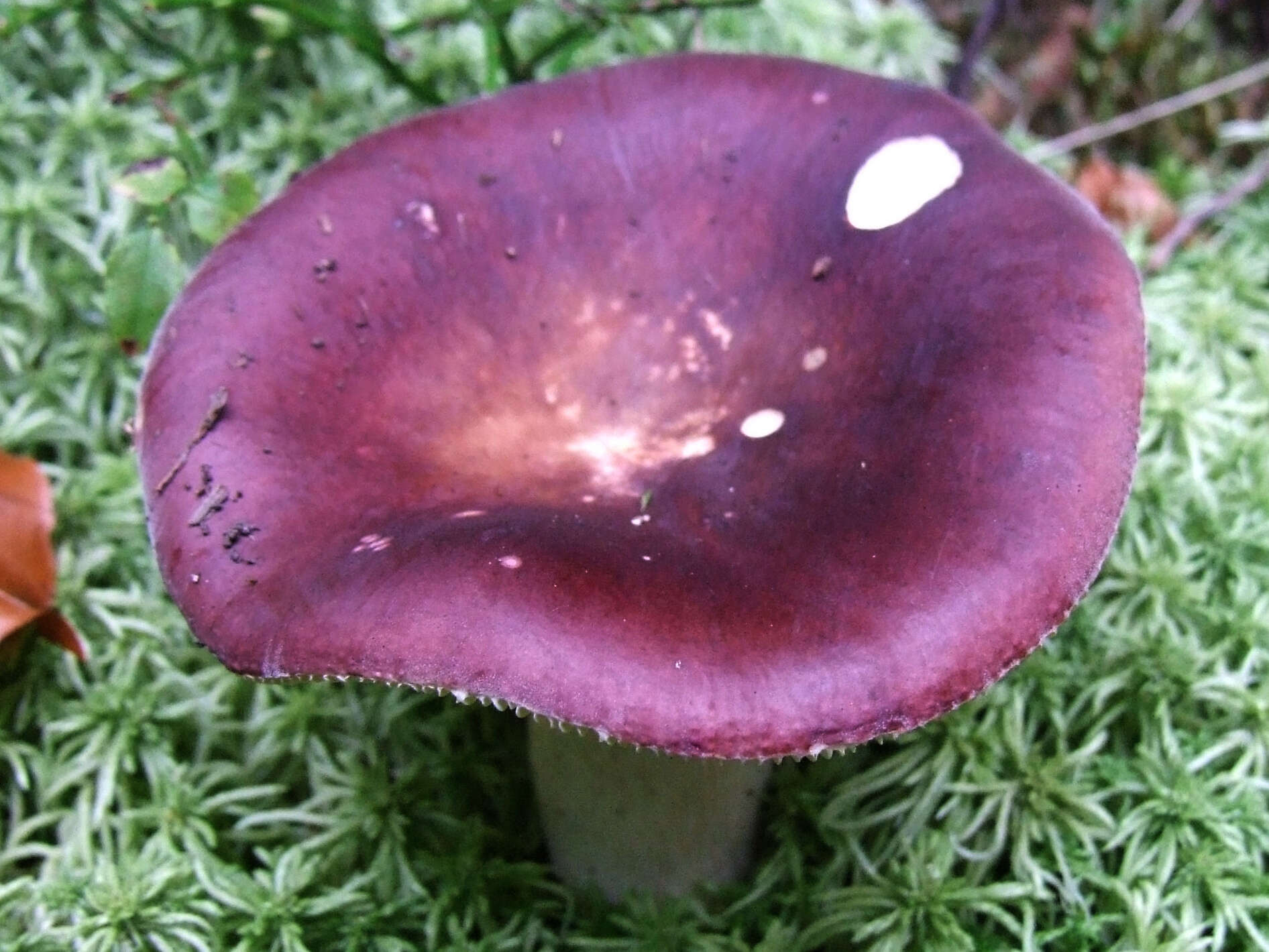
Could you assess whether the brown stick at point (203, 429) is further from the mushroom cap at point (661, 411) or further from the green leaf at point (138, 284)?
the green leaf at point (138, 284)

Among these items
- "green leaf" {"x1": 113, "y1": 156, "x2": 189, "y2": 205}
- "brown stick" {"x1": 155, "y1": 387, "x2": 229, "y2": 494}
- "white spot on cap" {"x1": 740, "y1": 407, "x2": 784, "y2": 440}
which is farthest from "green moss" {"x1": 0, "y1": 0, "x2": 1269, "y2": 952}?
"white spot on cap" {"x1": 740, "y1": 407, "x2": 784, "y2": 440}

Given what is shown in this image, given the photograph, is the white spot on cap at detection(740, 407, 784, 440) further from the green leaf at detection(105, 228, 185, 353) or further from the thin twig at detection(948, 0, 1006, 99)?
the thin twig at detection(948, 0, 1006, 99)

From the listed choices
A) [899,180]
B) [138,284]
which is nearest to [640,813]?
[899,180]

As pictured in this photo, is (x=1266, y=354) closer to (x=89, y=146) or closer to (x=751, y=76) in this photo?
(x=751, y=76)

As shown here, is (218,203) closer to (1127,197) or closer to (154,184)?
(154,184)

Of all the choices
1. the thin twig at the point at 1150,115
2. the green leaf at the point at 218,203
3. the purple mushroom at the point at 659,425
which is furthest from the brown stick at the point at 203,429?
the thin twig at the point at 1150,115

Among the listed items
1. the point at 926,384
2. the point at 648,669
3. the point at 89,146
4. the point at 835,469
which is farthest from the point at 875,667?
the point at 89,146
